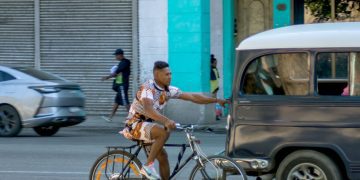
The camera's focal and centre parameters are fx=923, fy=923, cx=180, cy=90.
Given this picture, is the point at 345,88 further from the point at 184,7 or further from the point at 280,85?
the point at 184,7

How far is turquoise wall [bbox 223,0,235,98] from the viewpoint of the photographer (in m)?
23.6

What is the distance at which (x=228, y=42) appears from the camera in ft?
77.7

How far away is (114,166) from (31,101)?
28.3ft

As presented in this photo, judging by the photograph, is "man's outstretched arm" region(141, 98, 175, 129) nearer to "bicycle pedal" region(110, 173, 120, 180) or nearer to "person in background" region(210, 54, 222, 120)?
"bicycle pedal" region(110, 173, 120, 180)

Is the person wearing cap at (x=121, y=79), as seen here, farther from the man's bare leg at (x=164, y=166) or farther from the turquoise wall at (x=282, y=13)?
the man's bare leg at (x=164, y=166)

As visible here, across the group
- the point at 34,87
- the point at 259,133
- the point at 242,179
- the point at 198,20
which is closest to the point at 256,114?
the point at 259,133

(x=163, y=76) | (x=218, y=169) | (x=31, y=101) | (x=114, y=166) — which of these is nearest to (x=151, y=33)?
(x=31, y=101)

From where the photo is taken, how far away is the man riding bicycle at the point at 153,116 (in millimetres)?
9664

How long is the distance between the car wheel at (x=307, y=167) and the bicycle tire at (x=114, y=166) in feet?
5.10

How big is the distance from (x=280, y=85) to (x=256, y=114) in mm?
405

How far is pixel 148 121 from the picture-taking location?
9.87m

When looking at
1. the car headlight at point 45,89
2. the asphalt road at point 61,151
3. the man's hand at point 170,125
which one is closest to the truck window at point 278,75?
the man's hand at point 170,125

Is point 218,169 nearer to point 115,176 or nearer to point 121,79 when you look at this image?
point 115,176

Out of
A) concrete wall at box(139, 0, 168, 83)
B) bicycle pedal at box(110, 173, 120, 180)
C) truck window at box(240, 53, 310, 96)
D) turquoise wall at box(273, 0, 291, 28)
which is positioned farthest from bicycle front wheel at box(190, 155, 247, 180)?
turquoise wall at box(273, 0, 291, 28)
